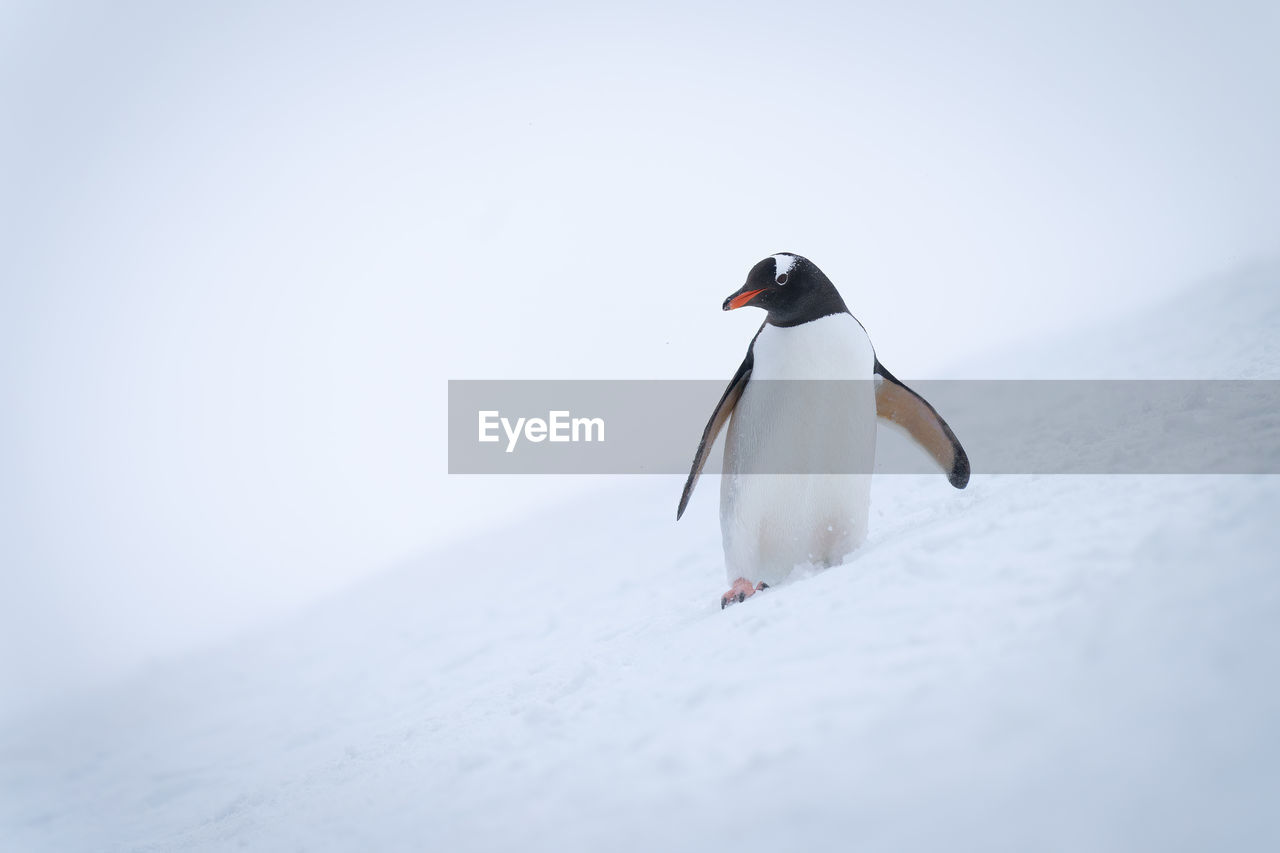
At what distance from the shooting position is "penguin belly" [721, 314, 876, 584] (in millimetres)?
3027

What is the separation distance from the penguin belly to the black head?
0.06m

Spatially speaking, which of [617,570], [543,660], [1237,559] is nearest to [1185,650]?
[1237,559]

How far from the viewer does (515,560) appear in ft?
25.4

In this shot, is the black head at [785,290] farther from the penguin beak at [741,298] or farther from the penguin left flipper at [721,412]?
the penguin left flipper at [721,412]

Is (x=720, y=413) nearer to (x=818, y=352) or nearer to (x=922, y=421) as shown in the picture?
(x=818, y=352)

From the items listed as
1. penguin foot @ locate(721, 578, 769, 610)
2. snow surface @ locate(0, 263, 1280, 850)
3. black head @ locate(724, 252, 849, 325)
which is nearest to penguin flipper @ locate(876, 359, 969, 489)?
snow surface @ locate(0, 263, 1280, 850)

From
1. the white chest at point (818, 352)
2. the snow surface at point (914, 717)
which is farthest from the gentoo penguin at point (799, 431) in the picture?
the snow surface at point (914, 717)

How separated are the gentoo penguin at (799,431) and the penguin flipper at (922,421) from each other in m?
0.28

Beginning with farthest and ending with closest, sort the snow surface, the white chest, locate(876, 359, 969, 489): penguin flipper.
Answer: locate(876, 359, 969, 489): penguin flipper → the white chest → the snow surface

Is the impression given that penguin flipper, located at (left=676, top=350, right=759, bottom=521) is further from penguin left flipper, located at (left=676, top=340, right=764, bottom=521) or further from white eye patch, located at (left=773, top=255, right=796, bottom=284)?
white eye patch, located at (left=773, top=255, right=796, bottom=284)

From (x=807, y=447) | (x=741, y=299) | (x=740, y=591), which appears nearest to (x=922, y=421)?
(x=807, y=447)

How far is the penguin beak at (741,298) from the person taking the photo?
304cm

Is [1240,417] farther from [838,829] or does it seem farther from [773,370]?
[838,829]

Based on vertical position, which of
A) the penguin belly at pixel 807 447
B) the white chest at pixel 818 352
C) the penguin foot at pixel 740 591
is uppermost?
the white chest at pixel 818 352
